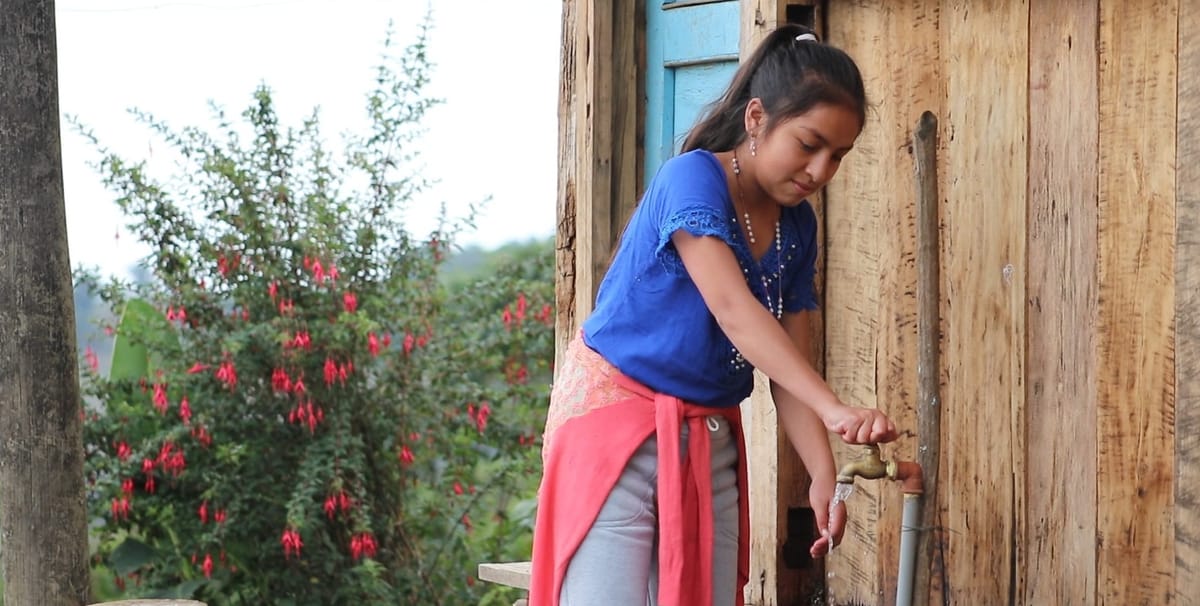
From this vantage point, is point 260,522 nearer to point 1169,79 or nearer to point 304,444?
point 304,444

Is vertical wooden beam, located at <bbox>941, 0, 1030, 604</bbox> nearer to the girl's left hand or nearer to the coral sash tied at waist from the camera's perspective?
the girl's left hand

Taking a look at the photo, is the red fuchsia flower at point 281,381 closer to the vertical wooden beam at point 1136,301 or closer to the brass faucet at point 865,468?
the vertical wooden beam at point 1136,301

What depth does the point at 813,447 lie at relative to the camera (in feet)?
8.64

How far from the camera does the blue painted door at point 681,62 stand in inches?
156

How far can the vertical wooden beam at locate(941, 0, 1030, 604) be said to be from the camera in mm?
3139

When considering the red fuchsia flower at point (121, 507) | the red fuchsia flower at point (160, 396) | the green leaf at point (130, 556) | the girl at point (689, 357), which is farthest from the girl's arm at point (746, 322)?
the green leaf at point (130, 556)

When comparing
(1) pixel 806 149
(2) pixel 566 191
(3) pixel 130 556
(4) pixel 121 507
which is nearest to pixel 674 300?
(1) pixel 806 149

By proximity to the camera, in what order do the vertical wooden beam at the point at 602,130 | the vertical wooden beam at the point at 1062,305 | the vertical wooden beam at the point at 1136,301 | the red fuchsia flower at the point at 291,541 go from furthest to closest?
1. the red fuchsia flower at the point at 291,541
2. the vertical wooden beam at the point at 602,130
3. the vertical wooden beam at the point at 1062,305
4. the vertical wooden beam at the point at 1136,301

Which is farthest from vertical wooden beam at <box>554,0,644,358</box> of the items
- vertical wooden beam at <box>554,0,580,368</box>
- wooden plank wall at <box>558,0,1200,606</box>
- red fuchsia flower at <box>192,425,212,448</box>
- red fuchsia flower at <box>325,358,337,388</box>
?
red fuchsia flower at <box>192,425,212,448</box>

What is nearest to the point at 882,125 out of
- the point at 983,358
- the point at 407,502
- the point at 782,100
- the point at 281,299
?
the point at 983,358

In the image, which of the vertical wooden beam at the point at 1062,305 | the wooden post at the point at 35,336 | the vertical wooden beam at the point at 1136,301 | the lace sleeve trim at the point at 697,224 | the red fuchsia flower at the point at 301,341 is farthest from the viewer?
the red fuchsia flower at the point at 301,341

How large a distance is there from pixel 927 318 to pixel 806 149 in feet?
2.35

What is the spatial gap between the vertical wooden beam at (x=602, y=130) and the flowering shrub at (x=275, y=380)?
5.78 ft

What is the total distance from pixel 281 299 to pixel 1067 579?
141 inches
